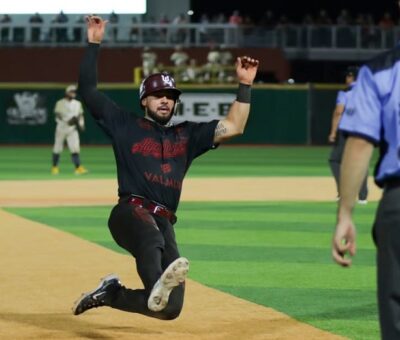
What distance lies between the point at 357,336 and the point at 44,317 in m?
2.32

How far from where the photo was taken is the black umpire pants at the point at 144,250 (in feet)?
24.7

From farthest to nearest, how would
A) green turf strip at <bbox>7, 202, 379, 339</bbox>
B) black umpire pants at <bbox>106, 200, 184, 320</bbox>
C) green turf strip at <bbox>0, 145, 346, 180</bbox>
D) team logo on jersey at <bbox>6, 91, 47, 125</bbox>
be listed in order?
team logo on jersey at <bbox>6, 91, 47, 125</bbox> < green turf strip at <bbox>0, 145, 346, 180</bbox> < green turf strip at <bbox>7, 202, 379, 339</bbox> < black umpire pants at <bbox>106, 200, 184, 320</bbox>

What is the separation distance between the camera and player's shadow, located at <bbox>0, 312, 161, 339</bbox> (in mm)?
8227

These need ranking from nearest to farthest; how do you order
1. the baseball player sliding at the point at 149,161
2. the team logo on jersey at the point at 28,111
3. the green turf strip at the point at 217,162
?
the baseball player sliding at the point at 149,161 → the green turf strip at the point at 217,162 → the team logo on jersey at the point at 28,111

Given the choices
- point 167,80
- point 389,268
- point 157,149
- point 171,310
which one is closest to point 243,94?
point 167,80

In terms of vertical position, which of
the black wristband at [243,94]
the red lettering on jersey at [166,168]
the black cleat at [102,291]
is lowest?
the black cleat at [102,291]

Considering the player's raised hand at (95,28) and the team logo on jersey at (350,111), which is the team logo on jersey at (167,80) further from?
the team logo on jersey at (350,111)

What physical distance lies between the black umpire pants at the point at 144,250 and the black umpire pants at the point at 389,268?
2.69 meters

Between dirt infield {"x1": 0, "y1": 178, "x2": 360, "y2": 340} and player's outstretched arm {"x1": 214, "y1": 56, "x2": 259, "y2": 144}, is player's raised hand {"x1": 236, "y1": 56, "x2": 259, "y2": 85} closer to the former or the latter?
player's outstretched arm {"x1": 214, "y1": 56, "x2": 259, "y2": 144}

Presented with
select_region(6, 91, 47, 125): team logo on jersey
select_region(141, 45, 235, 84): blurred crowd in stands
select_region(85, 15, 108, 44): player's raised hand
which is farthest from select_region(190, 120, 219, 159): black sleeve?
select_region(141, 45, 235, 84): blurred crowd in stands

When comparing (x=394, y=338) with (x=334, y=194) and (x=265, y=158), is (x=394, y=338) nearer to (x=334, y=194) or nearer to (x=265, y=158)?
(x=334, y=194)

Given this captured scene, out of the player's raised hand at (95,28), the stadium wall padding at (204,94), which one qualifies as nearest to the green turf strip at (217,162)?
the stadium wall padding at (204,94)

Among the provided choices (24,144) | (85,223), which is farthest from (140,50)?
(85,223)

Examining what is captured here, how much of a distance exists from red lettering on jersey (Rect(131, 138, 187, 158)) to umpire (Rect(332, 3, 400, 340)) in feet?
10.0
